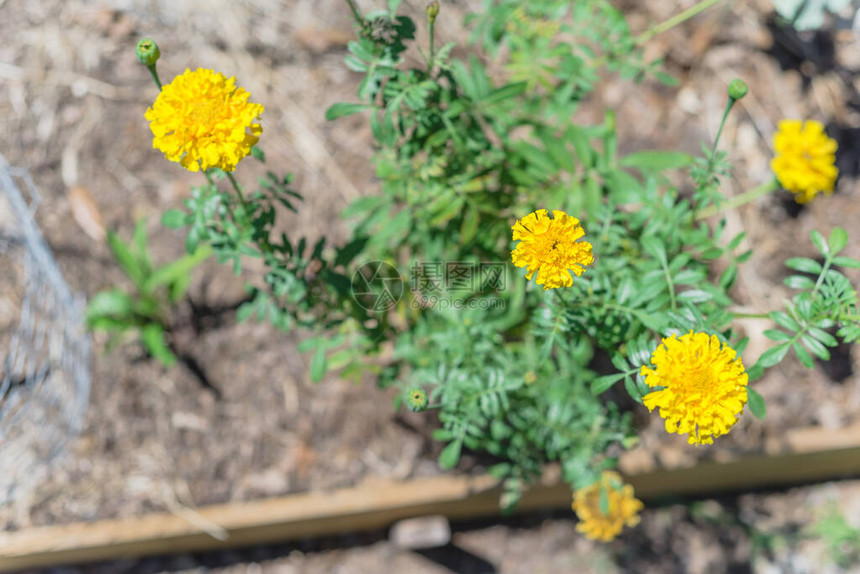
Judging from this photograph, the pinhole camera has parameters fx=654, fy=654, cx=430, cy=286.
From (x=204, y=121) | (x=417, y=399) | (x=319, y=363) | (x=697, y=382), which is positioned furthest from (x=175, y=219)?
(x=697, y=382)

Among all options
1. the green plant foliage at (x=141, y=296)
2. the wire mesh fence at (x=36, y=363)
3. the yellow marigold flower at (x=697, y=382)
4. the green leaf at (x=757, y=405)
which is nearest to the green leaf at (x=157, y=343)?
the green plant foliage at (x=141, y=296)

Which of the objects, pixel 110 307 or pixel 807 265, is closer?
pixel 807 265

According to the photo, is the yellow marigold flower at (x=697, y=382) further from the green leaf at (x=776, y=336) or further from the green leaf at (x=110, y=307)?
the green leaf at (x=110, y=307)

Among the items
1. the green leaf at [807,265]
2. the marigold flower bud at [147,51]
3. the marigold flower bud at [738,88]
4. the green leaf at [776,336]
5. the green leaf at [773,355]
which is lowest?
the green leaf at [773,355]

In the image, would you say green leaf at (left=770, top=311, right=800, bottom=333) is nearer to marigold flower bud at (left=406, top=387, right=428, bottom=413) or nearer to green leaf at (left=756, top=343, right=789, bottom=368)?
green leaf at (left=756, top=343, right=789, bottom=368)

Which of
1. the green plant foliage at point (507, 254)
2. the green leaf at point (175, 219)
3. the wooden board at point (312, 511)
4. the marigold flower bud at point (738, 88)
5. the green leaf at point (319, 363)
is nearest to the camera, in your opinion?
the marigold flower bud at point (738, 88)

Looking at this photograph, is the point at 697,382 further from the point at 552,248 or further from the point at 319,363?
the point at 319,363

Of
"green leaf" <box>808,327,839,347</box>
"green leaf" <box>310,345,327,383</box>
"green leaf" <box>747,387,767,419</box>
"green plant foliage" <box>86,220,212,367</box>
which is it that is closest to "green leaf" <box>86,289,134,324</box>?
"green plant foliage" <box>86,220,212,367</box>

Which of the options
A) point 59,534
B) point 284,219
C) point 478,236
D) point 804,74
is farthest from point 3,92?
point 804,74
